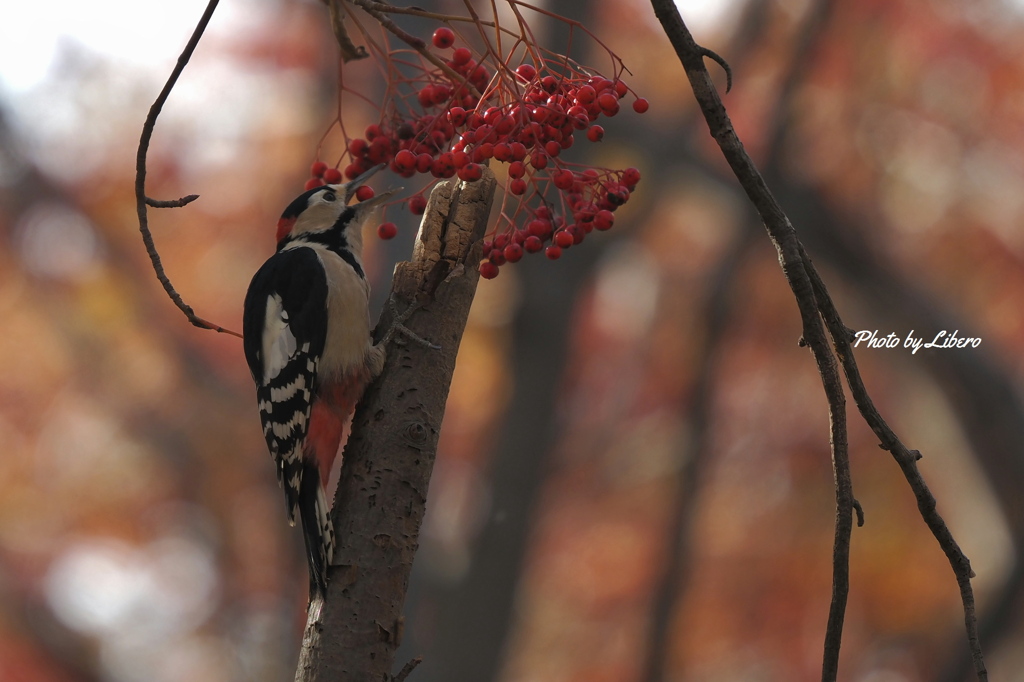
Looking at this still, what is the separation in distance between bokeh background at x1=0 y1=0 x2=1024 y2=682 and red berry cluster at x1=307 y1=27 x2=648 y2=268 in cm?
334

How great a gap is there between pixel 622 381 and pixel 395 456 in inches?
192

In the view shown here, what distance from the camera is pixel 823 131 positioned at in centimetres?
630

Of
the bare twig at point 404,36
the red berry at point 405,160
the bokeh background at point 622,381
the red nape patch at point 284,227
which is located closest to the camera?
the bare twig at point 404,36

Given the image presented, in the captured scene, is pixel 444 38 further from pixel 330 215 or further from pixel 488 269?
pixel 330 215

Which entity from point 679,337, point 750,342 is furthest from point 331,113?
point 750,342

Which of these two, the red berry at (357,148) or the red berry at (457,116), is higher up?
the red berry at (357,148)

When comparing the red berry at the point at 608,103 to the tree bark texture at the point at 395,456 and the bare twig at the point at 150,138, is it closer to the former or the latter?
the tree bark texture at the point at 395,456

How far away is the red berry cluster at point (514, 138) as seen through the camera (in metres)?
1.75

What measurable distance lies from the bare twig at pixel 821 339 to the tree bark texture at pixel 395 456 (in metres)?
0.89

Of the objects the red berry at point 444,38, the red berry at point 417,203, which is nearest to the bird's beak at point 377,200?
the red berry at point 417,203

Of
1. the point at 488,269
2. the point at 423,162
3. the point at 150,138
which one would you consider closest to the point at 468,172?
the point at 423,162

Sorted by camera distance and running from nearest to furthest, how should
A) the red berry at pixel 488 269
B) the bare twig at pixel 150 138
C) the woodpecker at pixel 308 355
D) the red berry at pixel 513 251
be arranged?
1. the bare twig at pixel 150 138
2. the red berry at pixel 513 251
3. the red berry at pixel 488 269
4. the woodpecker at pixel 308 355

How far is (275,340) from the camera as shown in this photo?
260 centimetres

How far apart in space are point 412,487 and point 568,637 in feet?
17.4
